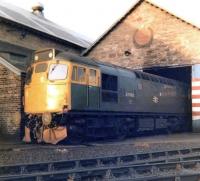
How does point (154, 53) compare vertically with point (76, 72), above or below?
above

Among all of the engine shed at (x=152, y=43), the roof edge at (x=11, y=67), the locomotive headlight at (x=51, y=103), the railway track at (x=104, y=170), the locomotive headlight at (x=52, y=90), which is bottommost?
the railway track at (x=104, y=170)

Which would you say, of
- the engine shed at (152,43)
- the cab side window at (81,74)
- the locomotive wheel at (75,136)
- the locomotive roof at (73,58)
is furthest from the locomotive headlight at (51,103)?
the engine shed at (152,43)

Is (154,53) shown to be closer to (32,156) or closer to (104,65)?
(104,65)

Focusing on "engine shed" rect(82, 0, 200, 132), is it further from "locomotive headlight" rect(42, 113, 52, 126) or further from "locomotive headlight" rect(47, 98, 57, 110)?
"locomotive headlight" rect(42, 113, 52, 126)

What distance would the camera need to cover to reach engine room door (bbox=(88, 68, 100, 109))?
51.8 feet

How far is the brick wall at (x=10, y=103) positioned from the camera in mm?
17812

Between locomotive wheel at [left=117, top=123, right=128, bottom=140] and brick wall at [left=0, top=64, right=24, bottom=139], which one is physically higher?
brick wall at [left=0, top=64, right=24, bottom=139]

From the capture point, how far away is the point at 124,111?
1831cm

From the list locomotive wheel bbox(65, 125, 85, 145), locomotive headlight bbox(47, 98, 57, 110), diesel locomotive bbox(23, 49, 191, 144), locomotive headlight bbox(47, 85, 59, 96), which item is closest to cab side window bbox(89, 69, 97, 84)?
diesel locomotive bbox(23, 49, 191, 144)

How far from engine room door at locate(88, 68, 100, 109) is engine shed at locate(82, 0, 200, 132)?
932 cm

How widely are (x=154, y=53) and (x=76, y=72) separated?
420 inches

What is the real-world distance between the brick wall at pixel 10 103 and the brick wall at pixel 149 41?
9.54 meters

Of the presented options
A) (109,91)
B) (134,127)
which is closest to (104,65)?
(109,91)

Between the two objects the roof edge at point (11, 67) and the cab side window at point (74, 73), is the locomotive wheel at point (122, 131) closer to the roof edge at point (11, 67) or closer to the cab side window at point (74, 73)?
the cab side window at point (74, 73)
